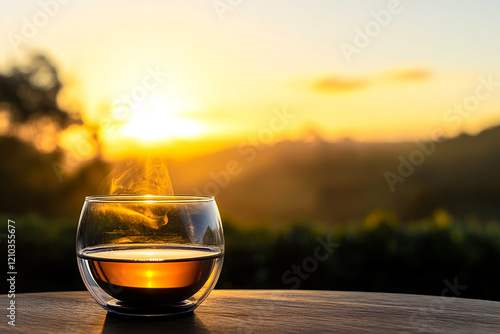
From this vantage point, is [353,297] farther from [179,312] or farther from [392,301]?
[179,312]

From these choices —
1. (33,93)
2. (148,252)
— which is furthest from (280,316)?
(33,93)

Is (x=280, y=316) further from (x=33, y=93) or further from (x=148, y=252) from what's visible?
(x=33, y=93)

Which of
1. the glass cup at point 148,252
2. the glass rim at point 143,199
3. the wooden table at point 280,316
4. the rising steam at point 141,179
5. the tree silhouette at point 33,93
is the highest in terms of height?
the tree silhouette at point 33,93

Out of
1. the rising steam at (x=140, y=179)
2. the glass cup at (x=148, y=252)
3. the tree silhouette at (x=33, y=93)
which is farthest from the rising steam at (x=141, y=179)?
the tree silhouette at (x=33, y=93)

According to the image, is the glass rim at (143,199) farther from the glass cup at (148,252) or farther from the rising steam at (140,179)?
the rising steam at (140,179)

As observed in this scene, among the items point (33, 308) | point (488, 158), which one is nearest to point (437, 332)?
point (33, 308)

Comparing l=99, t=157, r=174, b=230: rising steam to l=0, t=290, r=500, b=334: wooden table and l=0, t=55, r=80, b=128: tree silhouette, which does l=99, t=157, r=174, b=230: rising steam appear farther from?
l=0, t=55, r=80, b=128: tree silhouette
